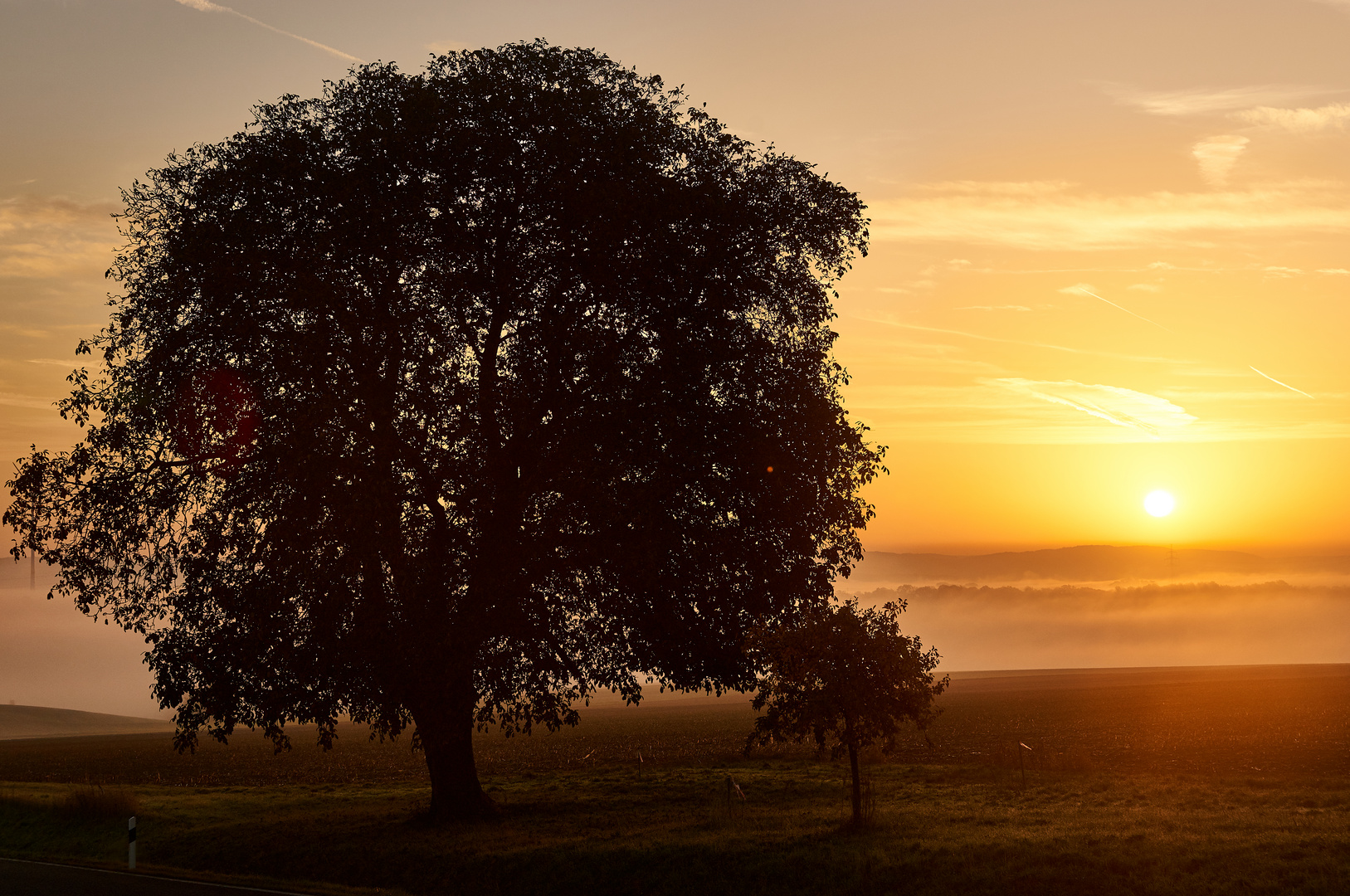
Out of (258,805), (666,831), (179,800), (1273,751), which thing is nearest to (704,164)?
(666,831)

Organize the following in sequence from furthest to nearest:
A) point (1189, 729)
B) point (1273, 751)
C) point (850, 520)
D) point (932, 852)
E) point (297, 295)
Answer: point (1189, 729), point (1273, 751), point (850, 520), point (297, 295), point (932, 852)

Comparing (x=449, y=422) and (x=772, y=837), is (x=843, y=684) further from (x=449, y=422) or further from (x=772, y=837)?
(x=449, y=422)

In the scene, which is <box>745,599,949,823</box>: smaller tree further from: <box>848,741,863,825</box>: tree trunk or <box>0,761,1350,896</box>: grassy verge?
<box>0,761,1350,896</box>: grassy verge

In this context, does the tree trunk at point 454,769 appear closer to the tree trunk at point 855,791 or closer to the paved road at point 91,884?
the paved road at point 91,884

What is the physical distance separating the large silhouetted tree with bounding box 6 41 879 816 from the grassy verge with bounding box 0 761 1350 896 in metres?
3.10

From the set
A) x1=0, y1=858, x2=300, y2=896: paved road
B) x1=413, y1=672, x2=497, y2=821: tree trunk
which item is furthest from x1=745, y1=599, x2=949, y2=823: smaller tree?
x1=0, y1=858, x2=300, y2=896: paved road

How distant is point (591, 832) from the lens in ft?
80.3

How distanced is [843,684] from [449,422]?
10.7m

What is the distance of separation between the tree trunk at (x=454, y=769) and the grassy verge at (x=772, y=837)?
0.84m

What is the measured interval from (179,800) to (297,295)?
69.1 feet

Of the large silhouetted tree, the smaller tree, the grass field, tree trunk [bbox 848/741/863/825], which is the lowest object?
the grass field

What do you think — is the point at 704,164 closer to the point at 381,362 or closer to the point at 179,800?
the point at 381,362

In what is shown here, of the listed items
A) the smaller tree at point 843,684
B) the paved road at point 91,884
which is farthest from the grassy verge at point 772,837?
the smaller tree at point 843,684

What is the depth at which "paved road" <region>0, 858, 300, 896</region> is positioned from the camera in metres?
19.3
